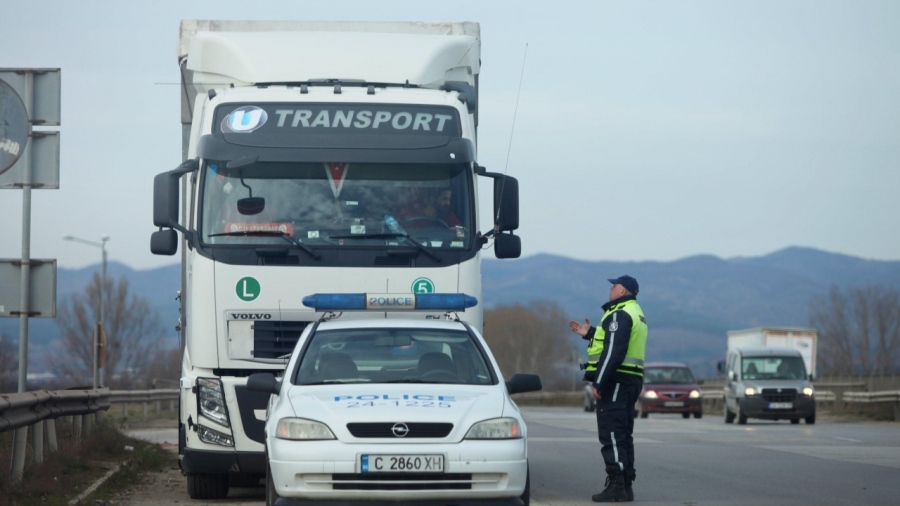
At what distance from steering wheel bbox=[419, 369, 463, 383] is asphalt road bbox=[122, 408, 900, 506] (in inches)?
84.5

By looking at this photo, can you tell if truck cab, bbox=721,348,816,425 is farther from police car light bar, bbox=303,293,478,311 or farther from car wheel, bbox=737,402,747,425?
police car light bar, bbox=303,293,478,311

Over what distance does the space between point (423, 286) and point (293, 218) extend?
1275mm

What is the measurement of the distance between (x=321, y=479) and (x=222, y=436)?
2681mm

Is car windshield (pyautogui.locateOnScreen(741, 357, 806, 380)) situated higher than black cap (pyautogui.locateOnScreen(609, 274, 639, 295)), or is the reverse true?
black cap (pyautogui.locateOnScreen(609, 274, 639, 295))

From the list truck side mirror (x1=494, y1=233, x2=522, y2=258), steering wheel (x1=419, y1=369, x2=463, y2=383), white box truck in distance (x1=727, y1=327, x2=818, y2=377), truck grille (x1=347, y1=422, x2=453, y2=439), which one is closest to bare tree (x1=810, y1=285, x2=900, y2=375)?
white box truck in distance (x1=727, y1=327, x2=818, y2=377)

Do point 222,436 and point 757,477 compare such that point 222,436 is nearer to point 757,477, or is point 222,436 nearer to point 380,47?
point 380,47

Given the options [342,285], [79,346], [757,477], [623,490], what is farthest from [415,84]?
[79,346]

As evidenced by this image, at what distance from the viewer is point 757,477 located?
1433cm

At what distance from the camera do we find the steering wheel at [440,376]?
395 inches

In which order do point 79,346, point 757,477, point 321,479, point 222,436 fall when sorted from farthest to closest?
point 79,346 → point 757,477 → point 222,436 → point 321,479

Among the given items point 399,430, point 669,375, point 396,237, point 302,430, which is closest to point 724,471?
point 396,237

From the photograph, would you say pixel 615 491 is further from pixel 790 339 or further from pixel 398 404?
pixel 790 339

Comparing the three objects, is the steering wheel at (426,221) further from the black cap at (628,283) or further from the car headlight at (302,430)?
the car headlight at (302,430)

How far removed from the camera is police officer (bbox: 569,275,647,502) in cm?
1203
